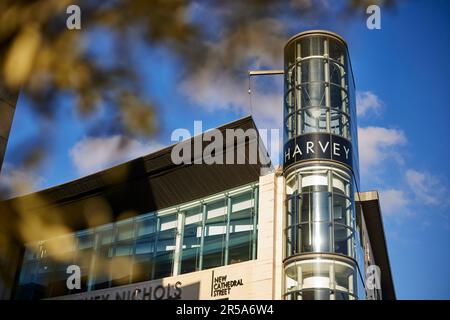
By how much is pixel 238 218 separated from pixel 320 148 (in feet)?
17.8

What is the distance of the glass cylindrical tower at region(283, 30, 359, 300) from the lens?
867 inches

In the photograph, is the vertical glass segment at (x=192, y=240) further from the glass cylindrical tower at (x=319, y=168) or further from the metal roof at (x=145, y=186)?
the glass cylindrical tower at (x=319, y=168)

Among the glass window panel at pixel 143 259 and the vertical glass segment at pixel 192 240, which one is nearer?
the vertical glass segment at pixel 192 240

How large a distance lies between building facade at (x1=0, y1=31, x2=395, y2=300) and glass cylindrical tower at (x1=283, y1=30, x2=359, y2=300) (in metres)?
0.05

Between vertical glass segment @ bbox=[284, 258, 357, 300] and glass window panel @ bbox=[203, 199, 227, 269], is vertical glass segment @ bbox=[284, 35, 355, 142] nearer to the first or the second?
glass window panel @ bbox=[203, 199, 227, 269]

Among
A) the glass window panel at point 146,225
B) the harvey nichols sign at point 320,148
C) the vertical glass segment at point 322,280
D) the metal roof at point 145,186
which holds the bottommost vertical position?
the vertical glass segment at point 322,280

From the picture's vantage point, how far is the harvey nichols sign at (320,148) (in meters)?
24.0

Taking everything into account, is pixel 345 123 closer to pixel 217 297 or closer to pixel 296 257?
pixel 296 257

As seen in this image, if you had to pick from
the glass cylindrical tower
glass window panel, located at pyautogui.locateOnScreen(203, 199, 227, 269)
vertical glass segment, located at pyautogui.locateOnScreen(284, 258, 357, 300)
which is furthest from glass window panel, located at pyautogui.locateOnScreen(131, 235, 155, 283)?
vertical glass segment, located at pyautogui.locateOnScreen(284, 258, 357, 300)

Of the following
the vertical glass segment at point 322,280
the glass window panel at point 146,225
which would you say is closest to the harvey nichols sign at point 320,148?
the vertical glass segment at point 322,280

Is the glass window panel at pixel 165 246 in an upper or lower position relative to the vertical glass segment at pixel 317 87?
lower

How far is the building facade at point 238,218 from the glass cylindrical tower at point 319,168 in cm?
5
